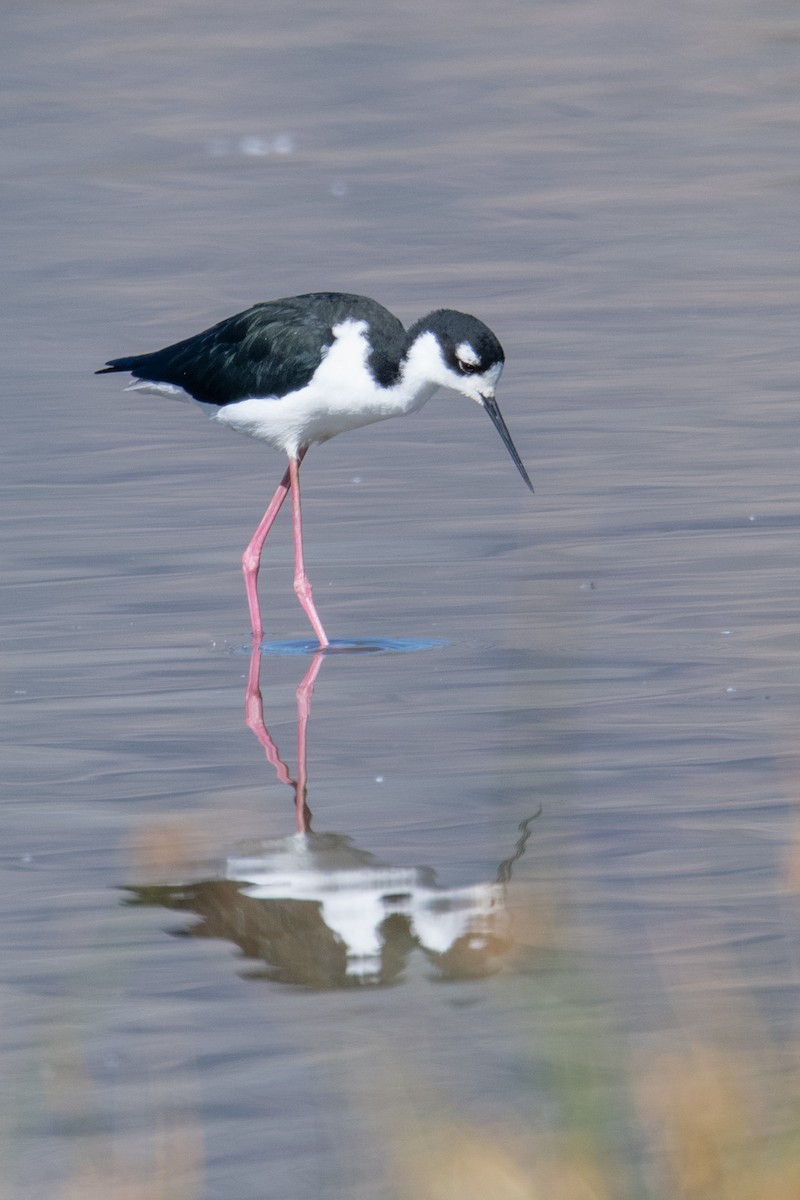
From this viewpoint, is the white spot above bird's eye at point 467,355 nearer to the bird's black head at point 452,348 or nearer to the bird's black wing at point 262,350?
the bird's black head at point 452,348

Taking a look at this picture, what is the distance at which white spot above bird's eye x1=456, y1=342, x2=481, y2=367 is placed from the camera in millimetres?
8117

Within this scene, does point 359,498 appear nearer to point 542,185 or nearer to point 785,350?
point 785,350

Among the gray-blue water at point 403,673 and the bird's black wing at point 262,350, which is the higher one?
the bird's black wing at point 262,350

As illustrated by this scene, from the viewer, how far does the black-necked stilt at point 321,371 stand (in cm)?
816

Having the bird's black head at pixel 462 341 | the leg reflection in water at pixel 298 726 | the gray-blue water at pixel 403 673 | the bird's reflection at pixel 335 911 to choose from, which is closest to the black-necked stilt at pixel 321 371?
the bird's black head at pixel 462 341

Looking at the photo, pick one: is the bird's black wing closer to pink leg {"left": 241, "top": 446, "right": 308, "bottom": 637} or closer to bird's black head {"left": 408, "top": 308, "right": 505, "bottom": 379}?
bird's black head {"left": 408, "top": 308, "right": 505, "bottom": 379}

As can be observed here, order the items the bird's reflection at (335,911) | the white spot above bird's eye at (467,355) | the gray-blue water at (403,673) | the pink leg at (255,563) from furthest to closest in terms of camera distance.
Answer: the white spot above bird's eye at (467,355) < the pink leg at (255,563) < the bird's reflection at (335,911) < the gray-blue water at (403,673)

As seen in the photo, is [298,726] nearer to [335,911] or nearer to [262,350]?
[335,911]

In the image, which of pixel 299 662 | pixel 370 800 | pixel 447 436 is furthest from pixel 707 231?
pixel 370 800

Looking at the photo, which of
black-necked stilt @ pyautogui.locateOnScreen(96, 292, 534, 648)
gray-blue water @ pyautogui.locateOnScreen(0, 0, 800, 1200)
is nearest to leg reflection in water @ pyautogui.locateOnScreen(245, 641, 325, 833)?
gray-blue water @ pyautogui.locateOnScreen(0, 0, 800, 1200)

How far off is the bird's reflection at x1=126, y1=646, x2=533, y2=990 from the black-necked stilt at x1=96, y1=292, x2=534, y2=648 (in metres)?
2.23

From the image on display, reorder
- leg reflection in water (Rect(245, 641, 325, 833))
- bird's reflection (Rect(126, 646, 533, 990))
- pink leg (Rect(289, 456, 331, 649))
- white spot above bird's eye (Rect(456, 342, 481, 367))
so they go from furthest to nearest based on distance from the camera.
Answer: white spot above bird's eye (Rect(456, 342, 481, 367)), pink leg (Rect(289, 456, 331, 649)), leg reflection in water (Rect(245, 641, 325, 833)), bird's reflection (Rect(126, 646, 533, 990))

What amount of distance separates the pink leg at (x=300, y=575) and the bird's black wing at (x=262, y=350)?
0.34m

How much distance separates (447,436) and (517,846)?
16.2 ft
